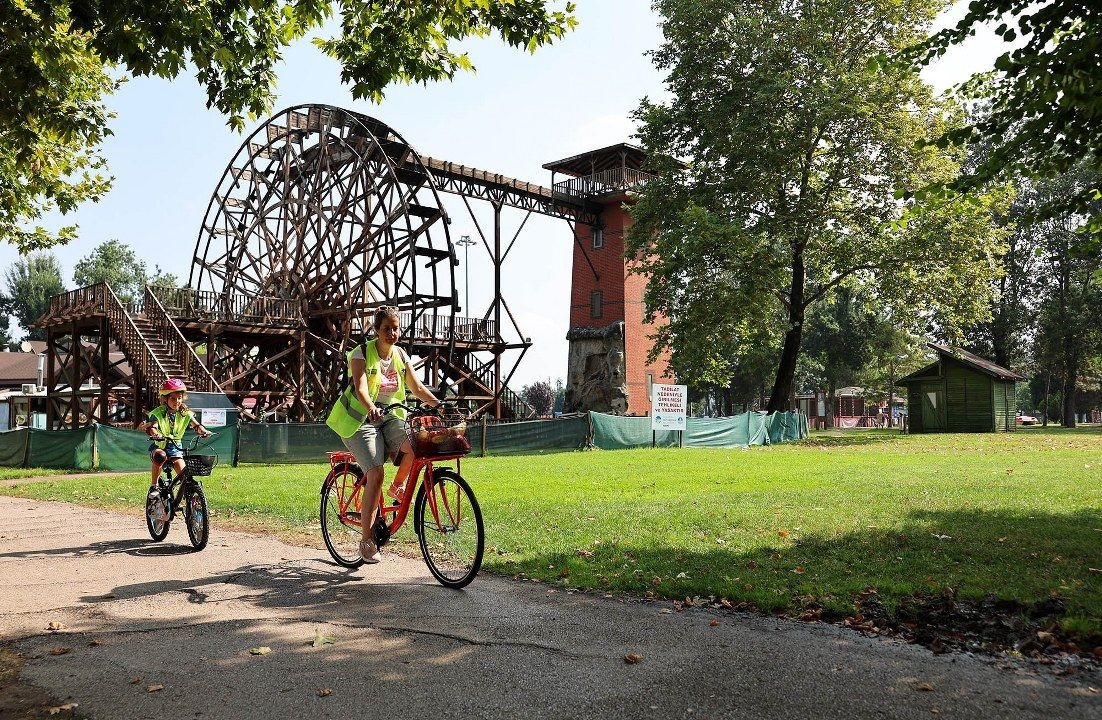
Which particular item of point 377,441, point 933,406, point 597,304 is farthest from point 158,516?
point 933,406

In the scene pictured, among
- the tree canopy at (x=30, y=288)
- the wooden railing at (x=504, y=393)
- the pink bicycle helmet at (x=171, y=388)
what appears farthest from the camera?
the tree canopy at (x=30, y=288)

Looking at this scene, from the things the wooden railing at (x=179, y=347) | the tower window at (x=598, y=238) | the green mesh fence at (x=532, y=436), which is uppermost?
the tower window at (x=598, y=238)

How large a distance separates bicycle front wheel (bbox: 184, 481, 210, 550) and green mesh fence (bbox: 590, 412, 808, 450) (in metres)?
17.8

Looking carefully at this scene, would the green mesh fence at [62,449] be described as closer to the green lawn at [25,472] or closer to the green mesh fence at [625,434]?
the green lawn at [25,472]

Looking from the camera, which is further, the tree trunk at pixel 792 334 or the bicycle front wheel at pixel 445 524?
the tree trunk at pixel 792 334

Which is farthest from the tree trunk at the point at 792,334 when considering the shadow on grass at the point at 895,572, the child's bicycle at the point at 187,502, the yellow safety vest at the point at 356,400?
the yellow safety vest at the point at 356,400

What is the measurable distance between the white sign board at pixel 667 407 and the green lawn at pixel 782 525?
29.6 feet

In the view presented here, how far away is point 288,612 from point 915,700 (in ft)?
12.4

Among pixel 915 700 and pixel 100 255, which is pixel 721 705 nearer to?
pixel 915 700

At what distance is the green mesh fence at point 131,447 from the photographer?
1933cm

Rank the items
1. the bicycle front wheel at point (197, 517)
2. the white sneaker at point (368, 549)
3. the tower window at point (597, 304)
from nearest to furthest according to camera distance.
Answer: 1. the white sneaker at point (368, 549)
2. the bicycle front wheel at point (197, 517)
3. the tower window at point (597, 304)

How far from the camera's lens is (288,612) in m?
5.41

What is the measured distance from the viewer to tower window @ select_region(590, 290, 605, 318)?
43.2 metres

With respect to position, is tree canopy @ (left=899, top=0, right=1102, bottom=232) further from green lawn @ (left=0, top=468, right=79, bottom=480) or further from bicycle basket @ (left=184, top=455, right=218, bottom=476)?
green lawn @ (left=0, top=468, right=79, bottom=480)
